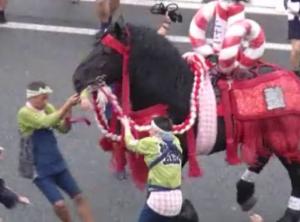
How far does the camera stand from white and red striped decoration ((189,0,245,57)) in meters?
7.06

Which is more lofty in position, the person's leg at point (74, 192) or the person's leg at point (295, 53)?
the person's leg at point (295, 53)

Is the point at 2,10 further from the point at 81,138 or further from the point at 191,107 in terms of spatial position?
the point at 191,107

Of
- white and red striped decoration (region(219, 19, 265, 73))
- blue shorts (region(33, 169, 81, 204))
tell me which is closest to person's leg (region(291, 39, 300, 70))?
white and red striped decoration (region(219, 19, 265, 73))

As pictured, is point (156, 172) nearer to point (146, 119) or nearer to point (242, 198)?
point (146, 119)

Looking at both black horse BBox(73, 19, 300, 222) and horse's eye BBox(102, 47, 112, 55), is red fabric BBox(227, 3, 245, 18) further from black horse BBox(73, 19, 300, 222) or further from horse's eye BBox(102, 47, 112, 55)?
horse's eye BBox(102, 47, 112, 55)

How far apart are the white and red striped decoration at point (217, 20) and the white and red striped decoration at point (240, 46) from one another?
10 cm

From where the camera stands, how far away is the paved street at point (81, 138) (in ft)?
26.5

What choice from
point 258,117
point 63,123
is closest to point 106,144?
point 63,123

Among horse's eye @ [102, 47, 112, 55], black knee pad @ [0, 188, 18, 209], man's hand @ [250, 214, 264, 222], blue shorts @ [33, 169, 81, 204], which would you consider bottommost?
man's hand @ [250, 214, 264, 222]

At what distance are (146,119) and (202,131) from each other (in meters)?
0.43

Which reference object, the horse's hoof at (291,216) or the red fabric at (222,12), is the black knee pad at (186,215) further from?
the red fabric at (222,12)

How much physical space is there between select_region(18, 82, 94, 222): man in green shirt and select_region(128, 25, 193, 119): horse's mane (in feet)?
2.05

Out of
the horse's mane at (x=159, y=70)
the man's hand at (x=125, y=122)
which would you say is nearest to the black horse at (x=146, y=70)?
the horse's mane at (x=159, y=70)

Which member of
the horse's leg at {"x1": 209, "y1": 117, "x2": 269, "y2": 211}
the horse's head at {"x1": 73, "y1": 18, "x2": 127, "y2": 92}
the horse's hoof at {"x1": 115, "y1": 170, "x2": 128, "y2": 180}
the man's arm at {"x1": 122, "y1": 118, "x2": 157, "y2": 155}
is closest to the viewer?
the man's arm at {"x1": 122, "y1": 118, "x2": 157, "y2": 155}
